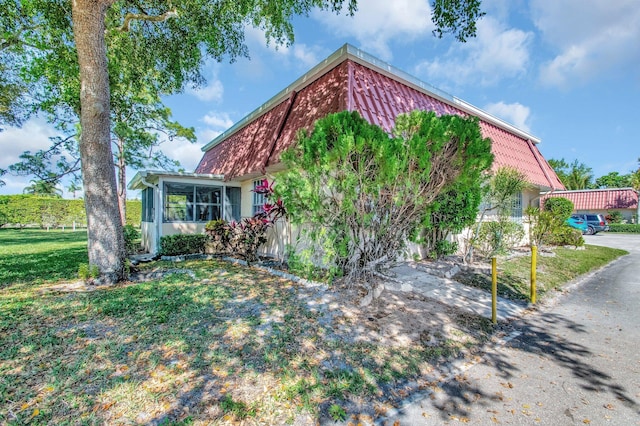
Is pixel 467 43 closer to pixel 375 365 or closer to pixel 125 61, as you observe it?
pixel 375 365

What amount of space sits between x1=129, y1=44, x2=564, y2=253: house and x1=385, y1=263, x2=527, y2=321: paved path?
3533 mm

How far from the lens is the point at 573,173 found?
129ft

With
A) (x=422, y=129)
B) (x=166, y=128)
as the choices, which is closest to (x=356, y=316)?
(x=422, y=129)

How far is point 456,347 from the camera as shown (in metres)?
3.48

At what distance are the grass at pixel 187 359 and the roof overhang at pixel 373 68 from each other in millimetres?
5695

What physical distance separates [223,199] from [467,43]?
912 centimetres

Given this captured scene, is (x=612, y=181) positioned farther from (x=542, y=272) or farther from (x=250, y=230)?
(x=250, y=230)

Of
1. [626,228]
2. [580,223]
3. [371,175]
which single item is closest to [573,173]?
[626,228]

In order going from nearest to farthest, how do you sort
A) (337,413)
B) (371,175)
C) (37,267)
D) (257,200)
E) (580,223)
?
(337,413)
(371,175)
(37,267)
(257,200)
(580,223)

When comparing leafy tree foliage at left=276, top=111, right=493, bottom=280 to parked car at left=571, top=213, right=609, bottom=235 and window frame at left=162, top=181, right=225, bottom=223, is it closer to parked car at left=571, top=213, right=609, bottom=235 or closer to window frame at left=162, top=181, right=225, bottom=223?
window frame at left=162, top=181, right=225, bottom=223

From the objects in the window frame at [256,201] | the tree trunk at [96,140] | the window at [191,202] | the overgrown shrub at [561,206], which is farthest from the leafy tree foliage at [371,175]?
the overgrown shrub at [561,206]

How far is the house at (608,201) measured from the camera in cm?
2641

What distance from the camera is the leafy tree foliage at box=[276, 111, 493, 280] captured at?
12.2ft

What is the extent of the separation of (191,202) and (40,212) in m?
23.5
